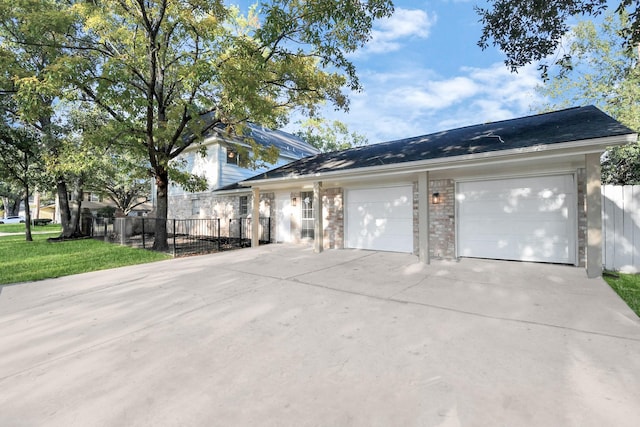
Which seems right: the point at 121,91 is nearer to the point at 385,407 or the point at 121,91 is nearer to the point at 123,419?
the point at 123,419

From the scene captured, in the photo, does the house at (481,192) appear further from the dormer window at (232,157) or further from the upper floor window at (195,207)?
the upper floor window at (195,207)

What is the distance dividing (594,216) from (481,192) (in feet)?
7.66

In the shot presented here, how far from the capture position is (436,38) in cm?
1103

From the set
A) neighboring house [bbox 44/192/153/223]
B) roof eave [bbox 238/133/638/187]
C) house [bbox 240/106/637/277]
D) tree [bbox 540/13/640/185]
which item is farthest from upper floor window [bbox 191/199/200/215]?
tree [bbox 540/13/640/185]

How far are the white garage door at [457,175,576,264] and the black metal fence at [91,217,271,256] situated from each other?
773 cm

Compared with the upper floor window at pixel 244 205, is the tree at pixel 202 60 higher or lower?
higher

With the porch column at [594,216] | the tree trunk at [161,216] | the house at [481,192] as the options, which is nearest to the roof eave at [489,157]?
the house at [481,192]

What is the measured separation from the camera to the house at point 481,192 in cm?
581

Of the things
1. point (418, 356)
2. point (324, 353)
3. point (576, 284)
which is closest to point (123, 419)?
point (324, 353)

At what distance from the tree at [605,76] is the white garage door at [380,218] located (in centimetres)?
986

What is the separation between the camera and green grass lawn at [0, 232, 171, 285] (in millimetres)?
6688

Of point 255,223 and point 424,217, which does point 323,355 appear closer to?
point 424,217

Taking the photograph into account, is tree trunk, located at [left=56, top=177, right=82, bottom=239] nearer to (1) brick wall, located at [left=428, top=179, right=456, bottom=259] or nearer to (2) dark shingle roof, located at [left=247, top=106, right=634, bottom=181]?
(2) dark shingle roof, located at [left=247, top=106, right=634, bottom=181]

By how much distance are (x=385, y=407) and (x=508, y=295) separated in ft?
12.1
